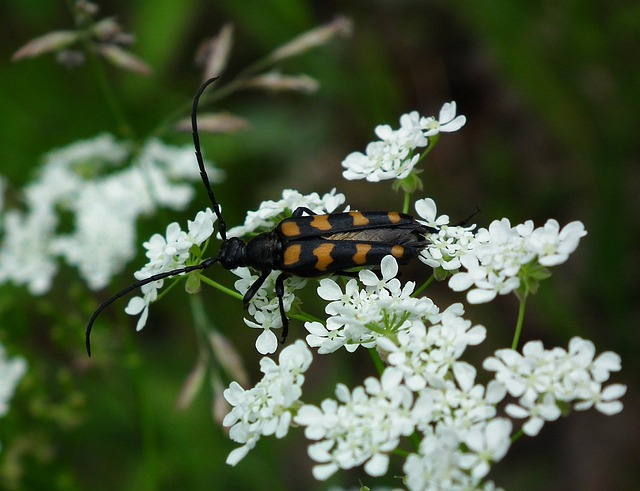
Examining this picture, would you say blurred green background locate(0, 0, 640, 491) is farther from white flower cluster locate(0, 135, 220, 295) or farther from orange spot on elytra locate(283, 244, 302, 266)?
orange spot on elytra locate(283, 244, 302, 266)

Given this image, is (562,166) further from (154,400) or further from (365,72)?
(154,400)

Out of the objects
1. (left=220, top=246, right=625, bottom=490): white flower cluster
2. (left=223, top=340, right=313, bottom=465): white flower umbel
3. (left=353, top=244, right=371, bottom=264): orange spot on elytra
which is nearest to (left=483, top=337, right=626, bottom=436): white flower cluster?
(left=220, top=246, right=625, bottom=490): white flower cluster

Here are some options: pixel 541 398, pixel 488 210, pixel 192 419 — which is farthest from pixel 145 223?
pixel 541 398

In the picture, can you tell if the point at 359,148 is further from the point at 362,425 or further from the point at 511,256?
the point at 362,425

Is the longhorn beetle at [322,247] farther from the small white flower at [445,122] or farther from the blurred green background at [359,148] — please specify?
the blurred green background at [359,148]

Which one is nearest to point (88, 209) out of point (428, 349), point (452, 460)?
point (428, 349)

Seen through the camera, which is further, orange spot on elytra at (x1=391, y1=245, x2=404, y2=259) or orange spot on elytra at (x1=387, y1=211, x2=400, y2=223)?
orange spot on elytra at (x1=387, y1=211, x2=400, y2=223)
